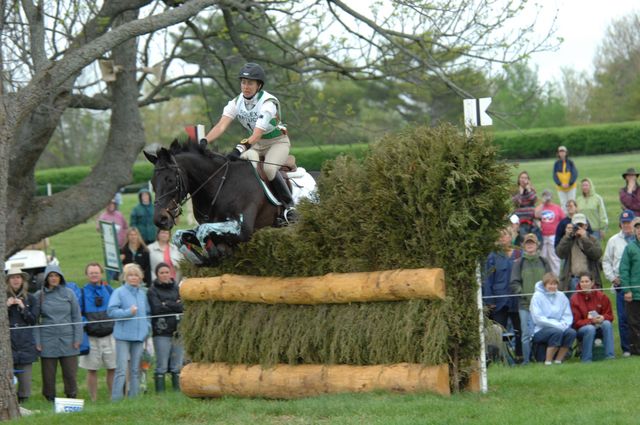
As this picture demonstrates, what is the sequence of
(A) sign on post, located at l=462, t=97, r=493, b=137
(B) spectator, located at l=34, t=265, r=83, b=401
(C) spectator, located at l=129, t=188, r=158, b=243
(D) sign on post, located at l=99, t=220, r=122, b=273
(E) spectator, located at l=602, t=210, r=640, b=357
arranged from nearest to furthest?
1. (A) sign on post, located at l=462, t=97, r=493, b=137
2. (B) spectator, located at l=34, t=265, r=83, b=401
3. (E) spectator, located at l=602, t=210, r=640, b=357
4. (D) sign on post, located at l=99, t=220, r=122, b=273
5. (C) spectator, located at l=129, t=188, r=158, b=243

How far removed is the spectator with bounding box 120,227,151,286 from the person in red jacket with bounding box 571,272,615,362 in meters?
7.34

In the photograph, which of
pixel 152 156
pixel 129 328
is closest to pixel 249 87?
pixel 152 156

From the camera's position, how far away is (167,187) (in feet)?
34.1

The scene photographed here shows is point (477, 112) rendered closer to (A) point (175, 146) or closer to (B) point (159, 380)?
(A) point (175, 146)

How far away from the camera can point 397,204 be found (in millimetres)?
10188

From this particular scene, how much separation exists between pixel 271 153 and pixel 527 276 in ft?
17.5

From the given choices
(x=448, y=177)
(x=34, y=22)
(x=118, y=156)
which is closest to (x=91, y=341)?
(x=118, y=156)

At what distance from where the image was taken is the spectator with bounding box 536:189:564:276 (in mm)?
18703

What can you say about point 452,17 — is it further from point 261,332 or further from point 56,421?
point 56,421

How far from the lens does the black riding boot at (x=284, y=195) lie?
38.0 ft

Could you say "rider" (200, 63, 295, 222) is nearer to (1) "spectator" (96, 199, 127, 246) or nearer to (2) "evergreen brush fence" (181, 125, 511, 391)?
(2) "evergreen brush fence" (181, 125, 511, 391)

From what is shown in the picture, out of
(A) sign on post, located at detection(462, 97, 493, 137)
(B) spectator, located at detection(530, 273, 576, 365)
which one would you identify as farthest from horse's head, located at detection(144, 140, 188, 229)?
(B) spectator, located at detection(530, 273, 576, 365)

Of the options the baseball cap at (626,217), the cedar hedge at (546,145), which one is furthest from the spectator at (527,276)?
the cedar hedge at (546,145)

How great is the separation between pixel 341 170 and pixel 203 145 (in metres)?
1.51
